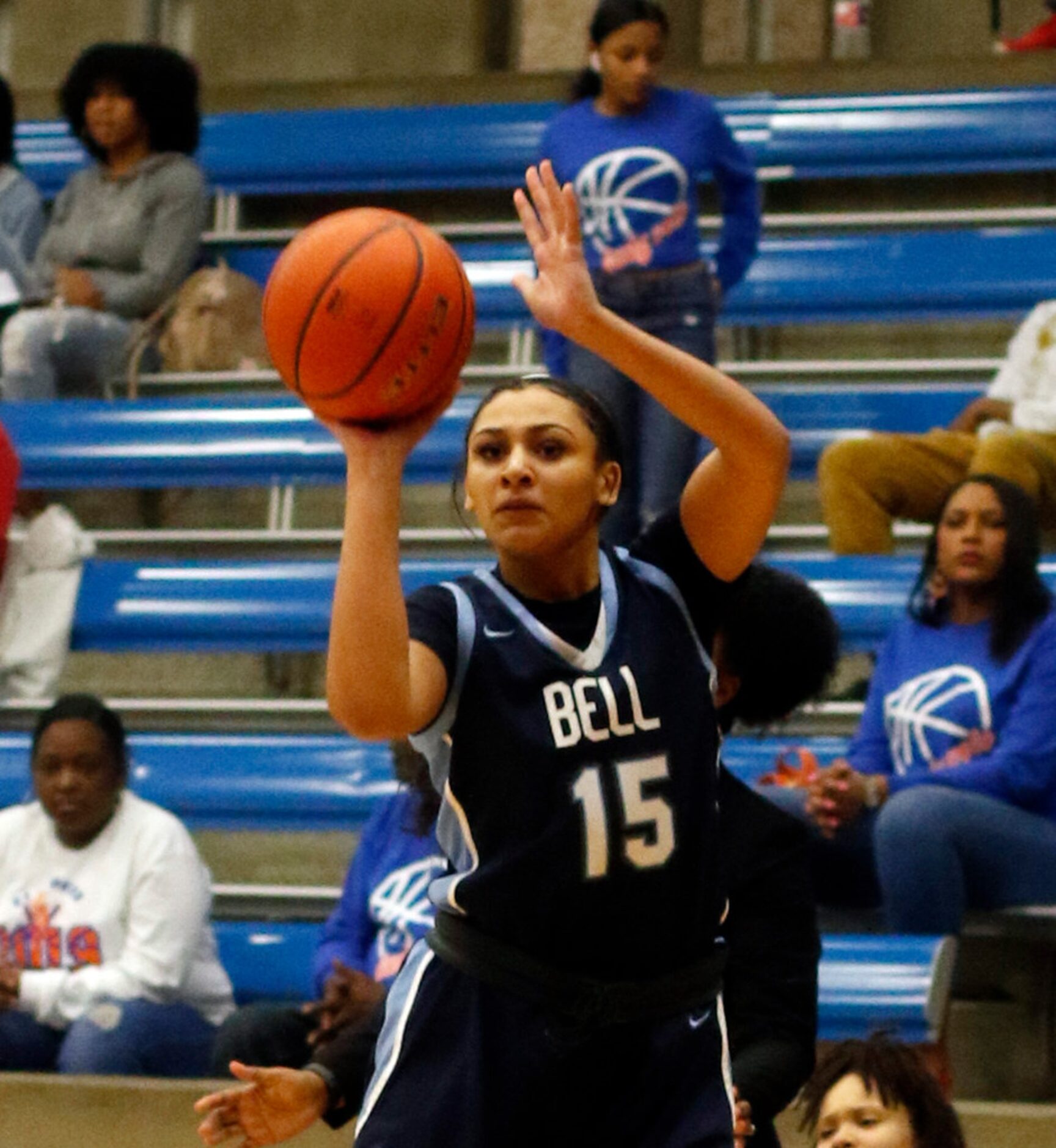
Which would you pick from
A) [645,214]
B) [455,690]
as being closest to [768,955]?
[455,690]

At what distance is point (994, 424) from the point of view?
168 inches

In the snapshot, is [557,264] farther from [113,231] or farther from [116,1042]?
[113,231]

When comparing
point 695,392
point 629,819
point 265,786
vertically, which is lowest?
point 265,786

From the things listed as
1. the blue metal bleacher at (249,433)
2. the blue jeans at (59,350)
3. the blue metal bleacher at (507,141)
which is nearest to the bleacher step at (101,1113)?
the blue metal bleacher at (249,433)

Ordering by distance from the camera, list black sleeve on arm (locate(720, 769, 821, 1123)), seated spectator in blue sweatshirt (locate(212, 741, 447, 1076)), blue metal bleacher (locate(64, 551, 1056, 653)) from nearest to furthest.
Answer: black sleeve on arm (locate(720, 769, 821, 1123)) → seated spectator in blue sweatshirt (locate(212, 741, 447, 1076)) → blue metal bleacher (locate(64, 551, 1056, 653))

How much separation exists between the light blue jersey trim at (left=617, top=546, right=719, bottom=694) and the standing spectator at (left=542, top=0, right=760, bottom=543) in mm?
2269

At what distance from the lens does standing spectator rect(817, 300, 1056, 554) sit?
13.7 feet

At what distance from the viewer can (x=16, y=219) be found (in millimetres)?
5457

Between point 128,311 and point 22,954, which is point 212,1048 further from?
point 128,311

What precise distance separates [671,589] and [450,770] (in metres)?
0.26

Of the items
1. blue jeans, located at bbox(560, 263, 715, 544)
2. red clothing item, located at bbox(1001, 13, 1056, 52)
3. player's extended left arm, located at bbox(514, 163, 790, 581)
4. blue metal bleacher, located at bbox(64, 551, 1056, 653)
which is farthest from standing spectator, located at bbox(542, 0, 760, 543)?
player's extended left arm, located at bbox(514, 163, 790, 581)

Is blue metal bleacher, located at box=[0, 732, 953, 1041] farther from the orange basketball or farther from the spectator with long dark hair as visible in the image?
the orange basketball

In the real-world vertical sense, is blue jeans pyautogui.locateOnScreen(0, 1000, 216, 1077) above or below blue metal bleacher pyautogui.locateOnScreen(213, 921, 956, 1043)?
below

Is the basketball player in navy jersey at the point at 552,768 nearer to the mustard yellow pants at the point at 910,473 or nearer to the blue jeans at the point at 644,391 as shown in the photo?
the blue jeans at the point at 644,391
